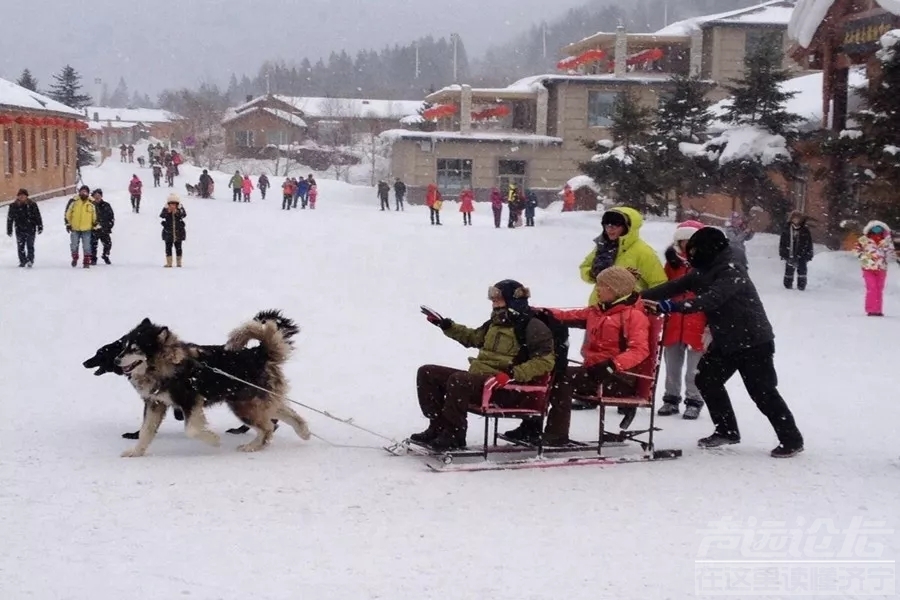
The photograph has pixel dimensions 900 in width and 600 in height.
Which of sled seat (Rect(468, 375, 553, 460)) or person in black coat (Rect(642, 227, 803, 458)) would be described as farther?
person in black coat (Rect(642, 227, 803, 458))

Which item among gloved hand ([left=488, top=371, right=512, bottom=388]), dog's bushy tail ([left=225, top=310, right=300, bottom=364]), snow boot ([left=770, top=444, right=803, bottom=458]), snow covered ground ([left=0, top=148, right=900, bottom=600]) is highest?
dog's bushy tail ([left=225, top=310, right=300, bottom=364])

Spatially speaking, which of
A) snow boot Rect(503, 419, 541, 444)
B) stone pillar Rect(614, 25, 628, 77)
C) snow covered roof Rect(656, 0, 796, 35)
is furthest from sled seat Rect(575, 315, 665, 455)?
snow covered roof Rect(656, 0, 796, 35)

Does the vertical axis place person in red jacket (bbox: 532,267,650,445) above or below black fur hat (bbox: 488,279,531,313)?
below

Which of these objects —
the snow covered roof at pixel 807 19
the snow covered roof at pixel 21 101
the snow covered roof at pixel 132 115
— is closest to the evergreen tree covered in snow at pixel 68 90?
the snow covered roof at pixel 21 101

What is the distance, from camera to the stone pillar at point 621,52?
51.7 meters

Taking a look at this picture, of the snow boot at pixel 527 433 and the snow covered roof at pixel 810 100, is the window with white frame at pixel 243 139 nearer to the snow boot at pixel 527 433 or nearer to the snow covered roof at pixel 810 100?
the snow covered roof at pixel 810 100

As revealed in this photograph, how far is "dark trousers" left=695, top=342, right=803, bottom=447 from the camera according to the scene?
707 centimetres

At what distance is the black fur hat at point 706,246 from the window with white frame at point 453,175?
1882 inches

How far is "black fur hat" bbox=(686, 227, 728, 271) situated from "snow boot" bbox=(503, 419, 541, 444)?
5.19ft

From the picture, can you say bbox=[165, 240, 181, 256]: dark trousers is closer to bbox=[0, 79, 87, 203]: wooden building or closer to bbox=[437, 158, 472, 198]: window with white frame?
bbox=[0, 79, 87, 203]: wooden building

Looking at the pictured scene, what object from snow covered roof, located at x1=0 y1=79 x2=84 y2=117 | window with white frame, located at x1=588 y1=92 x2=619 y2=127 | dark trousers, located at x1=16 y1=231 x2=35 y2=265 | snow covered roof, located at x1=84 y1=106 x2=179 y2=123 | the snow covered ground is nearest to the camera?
the snow covered ground

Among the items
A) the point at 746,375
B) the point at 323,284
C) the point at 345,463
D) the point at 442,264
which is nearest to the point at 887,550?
the point at 746,375

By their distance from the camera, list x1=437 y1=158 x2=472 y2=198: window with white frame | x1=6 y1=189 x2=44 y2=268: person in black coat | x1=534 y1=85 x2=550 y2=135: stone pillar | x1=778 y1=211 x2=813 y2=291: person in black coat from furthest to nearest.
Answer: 1. x1=437 y1=158 x2=472 y2=198: window with white frame
2. x1=534 y1=85 x2=550 y2=135: stone pillar
3. x1=6 y1=189 x2=44 y2=268: person in black coat
4. x1=778 y1=211 x2=813 y2=291: person in black coat

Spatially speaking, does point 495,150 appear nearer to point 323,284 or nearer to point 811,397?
point 323,284
